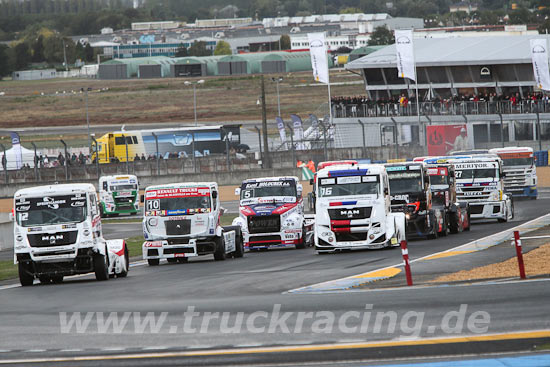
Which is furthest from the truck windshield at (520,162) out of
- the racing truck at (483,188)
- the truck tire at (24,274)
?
the truck tire at (24,274)

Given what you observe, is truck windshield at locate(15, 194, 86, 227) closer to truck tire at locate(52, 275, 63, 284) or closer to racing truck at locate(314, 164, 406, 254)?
truck tire at locate(52, 275, 63, 284)

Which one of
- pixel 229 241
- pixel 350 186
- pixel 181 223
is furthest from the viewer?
pixel 229 241

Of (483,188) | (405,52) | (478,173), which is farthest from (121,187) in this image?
(483,188)

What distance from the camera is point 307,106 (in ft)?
393

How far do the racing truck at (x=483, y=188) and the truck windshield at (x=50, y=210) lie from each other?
19565mm

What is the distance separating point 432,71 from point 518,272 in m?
65.5

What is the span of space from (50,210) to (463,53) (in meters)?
63.7

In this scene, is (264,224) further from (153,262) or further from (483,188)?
(483,188)

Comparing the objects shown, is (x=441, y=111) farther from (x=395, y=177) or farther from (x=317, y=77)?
(x=395, y=177)

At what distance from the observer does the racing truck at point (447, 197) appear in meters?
34.1

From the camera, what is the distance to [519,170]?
49.6 m

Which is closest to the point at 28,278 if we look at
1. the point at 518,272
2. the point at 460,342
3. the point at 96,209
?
the point at 96,209

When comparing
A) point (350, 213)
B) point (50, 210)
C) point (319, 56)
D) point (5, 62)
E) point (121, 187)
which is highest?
point (319, 56)

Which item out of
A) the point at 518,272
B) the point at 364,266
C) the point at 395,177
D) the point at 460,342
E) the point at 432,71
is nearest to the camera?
the point at 460,342
